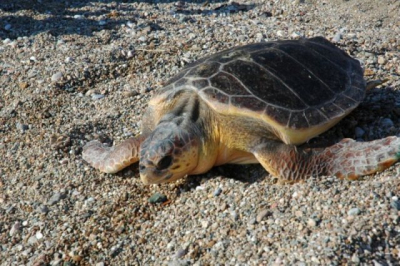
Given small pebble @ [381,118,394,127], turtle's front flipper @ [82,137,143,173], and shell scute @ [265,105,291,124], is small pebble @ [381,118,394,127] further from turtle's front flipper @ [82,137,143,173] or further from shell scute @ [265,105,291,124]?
turtle's front flipper @ [82,137,143,173]

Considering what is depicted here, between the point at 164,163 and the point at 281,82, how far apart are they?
0.98 meters

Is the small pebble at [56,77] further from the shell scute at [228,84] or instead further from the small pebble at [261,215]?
the small pebble at [261,215]

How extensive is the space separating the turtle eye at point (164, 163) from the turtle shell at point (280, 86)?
0.45 meters

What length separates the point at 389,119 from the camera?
3588 mm

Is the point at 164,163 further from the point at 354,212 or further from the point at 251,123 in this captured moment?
the point at 354,212

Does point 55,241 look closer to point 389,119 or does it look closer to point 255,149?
point 255,149

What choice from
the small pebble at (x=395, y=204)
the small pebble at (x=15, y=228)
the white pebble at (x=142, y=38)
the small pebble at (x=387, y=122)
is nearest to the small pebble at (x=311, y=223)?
the small pebble at (x=395, y=204)

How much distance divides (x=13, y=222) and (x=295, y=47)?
2.36 meters

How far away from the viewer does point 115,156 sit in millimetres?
3398

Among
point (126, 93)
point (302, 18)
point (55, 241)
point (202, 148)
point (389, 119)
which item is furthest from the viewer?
point (302, 18)

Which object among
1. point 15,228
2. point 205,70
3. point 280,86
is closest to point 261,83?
point 280,86

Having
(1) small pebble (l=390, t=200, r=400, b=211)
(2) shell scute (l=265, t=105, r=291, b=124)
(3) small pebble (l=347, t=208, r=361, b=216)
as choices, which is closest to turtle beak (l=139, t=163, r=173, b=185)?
(2) shell scute (l=265, t=105, r=291, b=124)

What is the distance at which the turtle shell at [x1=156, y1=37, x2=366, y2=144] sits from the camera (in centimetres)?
313

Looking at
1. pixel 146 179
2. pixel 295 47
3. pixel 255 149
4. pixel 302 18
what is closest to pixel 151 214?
pixel 146 179
